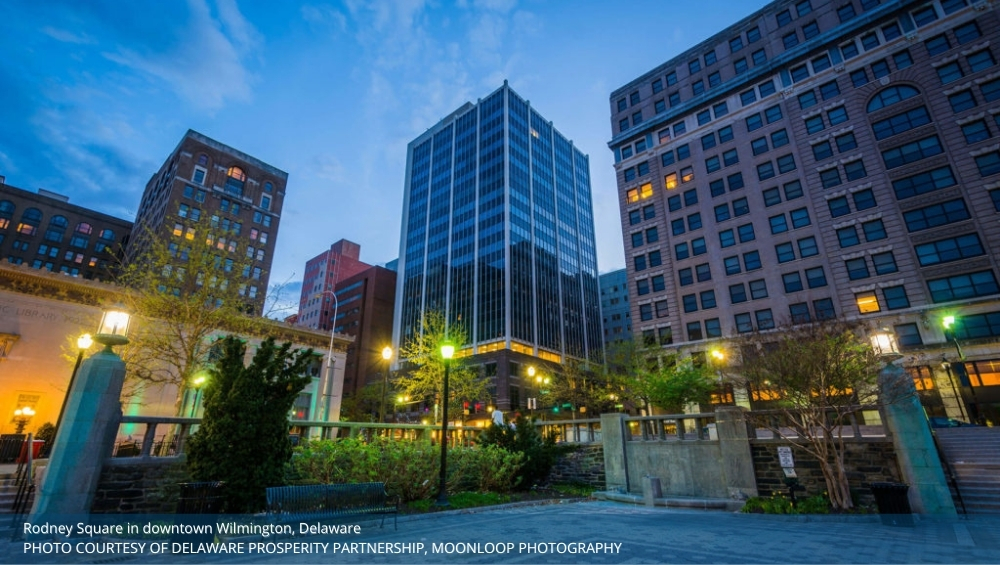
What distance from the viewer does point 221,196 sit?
69500 mm

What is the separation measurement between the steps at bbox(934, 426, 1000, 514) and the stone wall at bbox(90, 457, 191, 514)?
24.3 metres

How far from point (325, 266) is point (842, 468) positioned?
135091 millimetres

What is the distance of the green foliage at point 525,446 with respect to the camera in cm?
2080

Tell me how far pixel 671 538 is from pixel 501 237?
7272 centimetres

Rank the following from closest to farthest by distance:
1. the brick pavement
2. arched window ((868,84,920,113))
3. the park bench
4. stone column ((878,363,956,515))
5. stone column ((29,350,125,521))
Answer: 1. the brick pavement
2. the park bench
3. stone column ((29,350,125,521))
4. stone column ((878,363,956,515))
5. arched window ((868,84,920,113))

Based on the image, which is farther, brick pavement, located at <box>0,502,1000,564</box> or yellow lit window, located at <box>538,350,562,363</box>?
yellow lit window, located at <box>538,350,562,363</box>

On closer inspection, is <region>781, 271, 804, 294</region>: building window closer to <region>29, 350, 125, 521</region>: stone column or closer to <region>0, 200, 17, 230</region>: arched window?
<region>29, 350, 125, 521</region>: stone column

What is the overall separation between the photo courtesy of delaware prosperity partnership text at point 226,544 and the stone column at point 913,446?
1232 centimetres

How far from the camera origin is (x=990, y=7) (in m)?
38.6

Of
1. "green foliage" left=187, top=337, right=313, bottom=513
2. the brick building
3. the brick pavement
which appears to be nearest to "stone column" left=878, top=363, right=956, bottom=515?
the brick pavement

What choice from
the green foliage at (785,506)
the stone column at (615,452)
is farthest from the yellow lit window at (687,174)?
the green foliage at (785,506)

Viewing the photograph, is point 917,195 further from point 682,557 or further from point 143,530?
point 143,530

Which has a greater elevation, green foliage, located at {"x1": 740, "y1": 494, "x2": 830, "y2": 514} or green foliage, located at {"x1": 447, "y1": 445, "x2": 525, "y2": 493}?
green foliage, located at {"x1": 447, "y1": 445, "x2": 525, "y2": 493}

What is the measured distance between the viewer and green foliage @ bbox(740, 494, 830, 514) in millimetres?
14289
